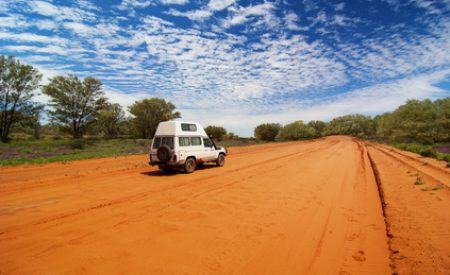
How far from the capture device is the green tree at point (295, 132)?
84488 millimetres

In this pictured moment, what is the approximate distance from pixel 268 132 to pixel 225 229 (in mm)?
89585

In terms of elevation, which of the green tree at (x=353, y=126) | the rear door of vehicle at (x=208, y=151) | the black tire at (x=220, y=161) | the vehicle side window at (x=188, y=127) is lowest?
the black tire at (x=220, y=161)

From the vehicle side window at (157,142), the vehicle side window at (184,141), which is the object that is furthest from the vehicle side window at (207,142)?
the vehicle side window at (157,142)

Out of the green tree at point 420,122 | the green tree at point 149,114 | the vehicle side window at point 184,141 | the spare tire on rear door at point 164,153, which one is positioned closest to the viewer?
the spare tire on rear door at point 164,153

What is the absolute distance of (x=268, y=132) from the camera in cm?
9288

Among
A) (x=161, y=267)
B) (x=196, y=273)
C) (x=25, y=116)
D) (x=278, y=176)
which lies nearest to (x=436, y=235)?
(x=196, y=273)

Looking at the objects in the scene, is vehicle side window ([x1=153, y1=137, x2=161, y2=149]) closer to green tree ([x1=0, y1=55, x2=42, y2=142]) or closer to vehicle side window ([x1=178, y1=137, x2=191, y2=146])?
vehicle side window ([x1=178, y1=137, x2=191, y2=146])

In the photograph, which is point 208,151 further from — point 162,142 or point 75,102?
point 75,102

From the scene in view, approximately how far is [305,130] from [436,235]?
3675 inches

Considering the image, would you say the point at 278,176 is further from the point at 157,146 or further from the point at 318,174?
the point at 157,146

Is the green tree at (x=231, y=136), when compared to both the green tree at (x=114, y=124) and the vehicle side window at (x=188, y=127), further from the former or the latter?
the vehicle side window at (x=188, y=127)

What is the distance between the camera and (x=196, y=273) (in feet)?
11.6

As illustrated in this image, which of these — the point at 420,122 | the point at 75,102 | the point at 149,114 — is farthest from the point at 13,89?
the point at 420,122

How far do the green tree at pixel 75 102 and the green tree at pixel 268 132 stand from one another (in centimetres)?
6365
